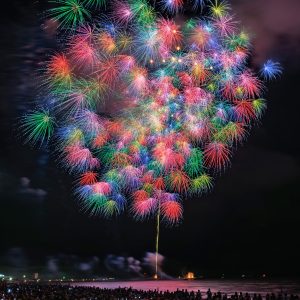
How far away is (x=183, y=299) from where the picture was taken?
3173cm

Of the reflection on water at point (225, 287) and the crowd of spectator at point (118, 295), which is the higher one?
the reflection on water at point (225, 287)

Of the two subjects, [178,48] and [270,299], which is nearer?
[178,48]

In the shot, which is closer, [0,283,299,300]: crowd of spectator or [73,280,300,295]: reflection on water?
[0,283,299,300]: crowd of spectator

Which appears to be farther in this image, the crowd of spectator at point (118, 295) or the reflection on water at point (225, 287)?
the reflection on water at point (225, 287)

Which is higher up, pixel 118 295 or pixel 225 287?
pixel 225 287

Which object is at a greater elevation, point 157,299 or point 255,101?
point 255,101

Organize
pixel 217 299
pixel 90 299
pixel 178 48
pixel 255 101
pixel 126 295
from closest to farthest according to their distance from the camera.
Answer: pixel 178 48, pixel 255 101, pixel 217 299, pixel 90 299, pixel 126 295

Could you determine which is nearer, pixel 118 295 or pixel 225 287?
pixel 118 295

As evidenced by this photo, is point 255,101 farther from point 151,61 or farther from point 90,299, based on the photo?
point 90,299

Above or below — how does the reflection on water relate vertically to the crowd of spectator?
above

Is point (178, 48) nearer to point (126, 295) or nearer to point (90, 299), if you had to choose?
point (90, 299)

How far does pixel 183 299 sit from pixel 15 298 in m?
11.2

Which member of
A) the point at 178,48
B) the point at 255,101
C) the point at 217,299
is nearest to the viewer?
the point at 178,48

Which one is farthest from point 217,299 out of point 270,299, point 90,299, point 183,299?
point 90,299
